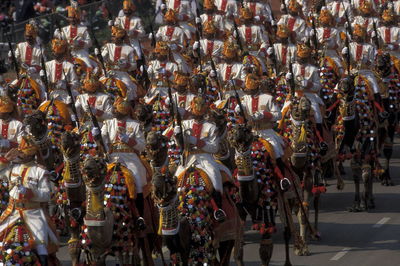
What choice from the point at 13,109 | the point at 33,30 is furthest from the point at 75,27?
the point at 13,109

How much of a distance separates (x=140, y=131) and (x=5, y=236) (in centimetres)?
431

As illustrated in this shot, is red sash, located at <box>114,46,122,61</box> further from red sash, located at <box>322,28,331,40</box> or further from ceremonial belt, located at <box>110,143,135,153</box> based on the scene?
ceremonial belt, located at <box>110,143,135,153</box>

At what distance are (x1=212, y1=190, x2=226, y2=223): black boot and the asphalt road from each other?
9.52ft

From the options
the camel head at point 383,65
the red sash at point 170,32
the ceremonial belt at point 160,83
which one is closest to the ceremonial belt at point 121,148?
the ceremonial belt at point 160,83

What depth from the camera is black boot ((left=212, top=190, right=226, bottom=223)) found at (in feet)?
69.2

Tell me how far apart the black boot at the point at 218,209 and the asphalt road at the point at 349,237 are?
114 inches

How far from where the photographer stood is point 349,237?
25781mm

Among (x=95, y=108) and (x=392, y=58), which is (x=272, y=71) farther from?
(x=95, y=108)

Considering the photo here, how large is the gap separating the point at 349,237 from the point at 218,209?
5255mm

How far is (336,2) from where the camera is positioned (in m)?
39.2

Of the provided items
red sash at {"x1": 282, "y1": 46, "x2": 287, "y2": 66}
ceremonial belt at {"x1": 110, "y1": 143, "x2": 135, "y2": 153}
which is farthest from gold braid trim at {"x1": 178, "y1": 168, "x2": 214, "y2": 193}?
red sash at {"x1": 282, "y1": 46, "x2": 287, "y2": 66}

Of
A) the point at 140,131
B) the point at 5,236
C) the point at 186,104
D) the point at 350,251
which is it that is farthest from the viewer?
the point at 186,104

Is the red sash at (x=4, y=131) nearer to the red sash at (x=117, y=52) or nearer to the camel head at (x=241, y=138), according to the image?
the camel head at (x=241, y=138)

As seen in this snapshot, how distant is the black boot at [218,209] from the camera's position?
2109 centimetres
